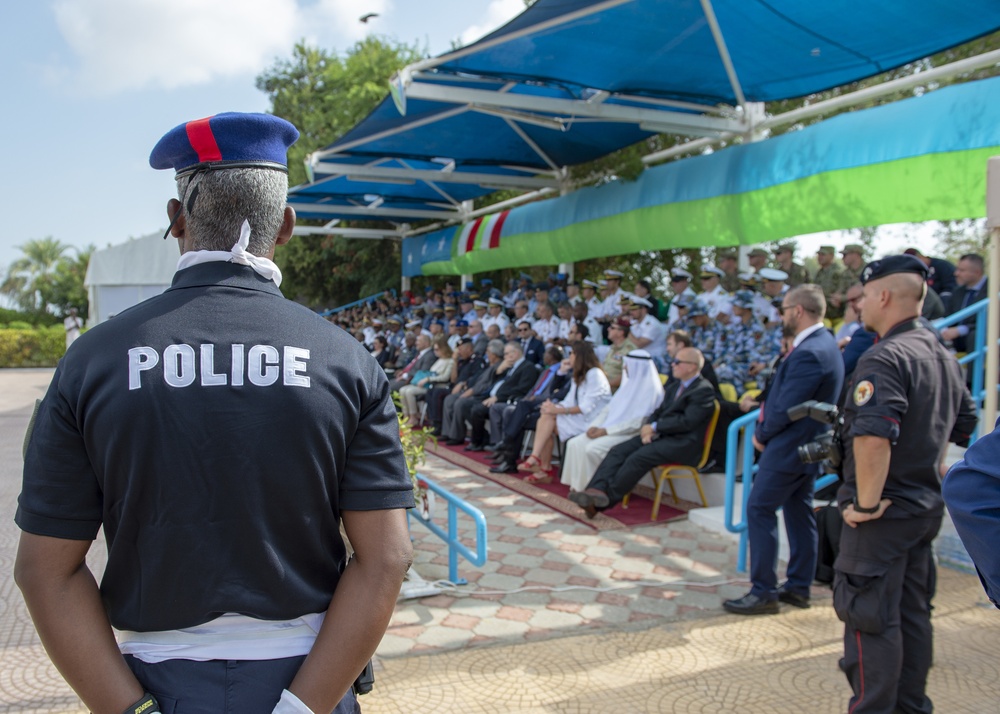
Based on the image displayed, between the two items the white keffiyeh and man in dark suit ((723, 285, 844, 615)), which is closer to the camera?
the white keffiyeh

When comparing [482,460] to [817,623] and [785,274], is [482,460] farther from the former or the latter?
[817,623]

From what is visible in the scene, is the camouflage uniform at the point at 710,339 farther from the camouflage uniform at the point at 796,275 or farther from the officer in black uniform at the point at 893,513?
the officer in black uniform at the point at 893,513

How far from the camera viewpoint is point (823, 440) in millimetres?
3422

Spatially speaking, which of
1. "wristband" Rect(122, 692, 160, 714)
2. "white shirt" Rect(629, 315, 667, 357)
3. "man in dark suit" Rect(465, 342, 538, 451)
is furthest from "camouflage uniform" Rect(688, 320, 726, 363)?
"wristband" Rect(122, 692, 160, 714)

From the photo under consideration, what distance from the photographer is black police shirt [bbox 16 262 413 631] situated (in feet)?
3.84

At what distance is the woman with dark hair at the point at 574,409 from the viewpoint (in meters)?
7.24

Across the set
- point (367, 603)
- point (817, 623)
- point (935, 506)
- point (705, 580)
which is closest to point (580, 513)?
point (705, 580)

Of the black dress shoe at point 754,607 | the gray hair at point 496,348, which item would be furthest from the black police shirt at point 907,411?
the gray hair at point 496,348

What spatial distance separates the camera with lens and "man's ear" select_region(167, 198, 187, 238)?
2.67m

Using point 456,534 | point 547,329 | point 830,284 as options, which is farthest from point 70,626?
point 547,329

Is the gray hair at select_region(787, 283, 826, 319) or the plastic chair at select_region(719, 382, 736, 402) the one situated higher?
the gray hair at select_region(787, 283, 826, 319)

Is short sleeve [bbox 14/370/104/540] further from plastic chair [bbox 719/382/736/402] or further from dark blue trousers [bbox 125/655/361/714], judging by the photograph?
plastic chair [bbox 719/382/736/402]

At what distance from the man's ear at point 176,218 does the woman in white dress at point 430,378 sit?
30.6ft

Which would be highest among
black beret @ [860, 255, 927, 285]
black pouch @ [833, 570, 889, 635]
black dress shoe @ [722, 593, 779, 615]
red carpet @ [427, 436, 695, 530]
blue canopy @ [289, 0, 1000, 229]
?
blue canopy @ [289, 0, 1000, 229]
